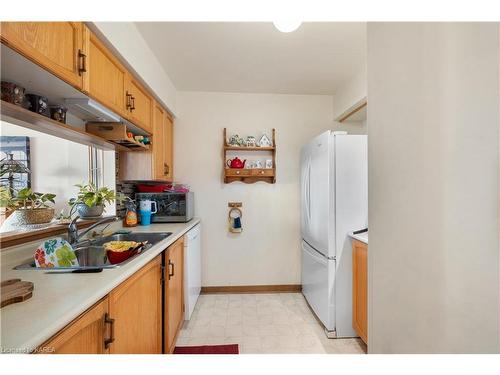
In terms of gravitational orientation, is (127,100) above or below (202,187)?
above

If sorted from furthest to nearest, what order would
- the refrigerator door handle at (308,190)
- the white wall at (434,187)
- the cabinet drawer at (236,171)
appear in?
the cabinet drawer at (236,171)
the refrigerator door handle at (308,190)
the white wall at (434,187)

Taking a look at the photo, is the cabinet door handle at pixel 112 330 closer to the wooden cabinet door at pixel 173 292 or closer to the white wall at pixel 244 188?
the wooden cabinet door at pixel 173 292

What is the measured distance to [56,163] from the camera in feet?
5.00

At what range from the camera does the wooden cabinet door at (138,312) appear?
988 millimetres

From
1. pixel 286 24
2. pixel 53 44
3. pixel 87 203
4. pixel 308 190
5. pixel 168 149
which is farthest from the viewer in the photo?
pixel 168 149

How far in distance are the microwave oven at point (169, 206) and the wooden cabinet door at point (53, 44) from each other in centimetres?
142

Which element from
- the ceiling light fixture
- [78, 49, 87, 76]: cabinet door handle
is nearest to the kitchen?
[78, 49, 87, 76]: cabinet door handle

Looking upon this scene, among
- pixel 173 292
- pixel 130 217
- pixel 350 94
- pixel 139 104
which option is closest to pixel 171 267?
pixel 173 292

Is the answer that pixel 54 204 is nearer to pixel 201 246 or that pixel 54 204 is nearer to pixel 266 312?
pixel 201 246

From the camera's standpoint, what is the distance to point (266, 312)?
7.92 ft

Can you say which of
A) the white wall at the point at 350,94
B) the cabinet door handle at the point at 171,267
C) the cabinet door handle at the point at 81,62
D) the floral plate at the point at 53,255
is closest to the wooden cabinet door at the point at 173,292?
the cabinet door handle at the point at 171,267

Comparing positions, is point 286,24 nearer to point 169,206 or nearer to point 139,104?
point 139,104

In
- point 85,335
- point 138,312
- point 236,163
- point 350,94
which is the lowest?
point 138,312

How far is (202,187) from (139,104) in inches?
48.1
